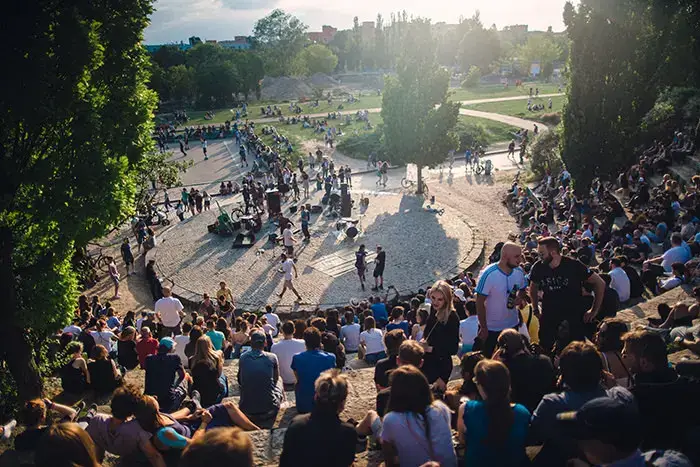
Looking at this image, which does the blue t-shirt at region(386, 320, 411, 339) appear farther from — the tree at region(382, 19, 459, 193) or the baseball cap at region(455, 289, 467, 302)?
the tree at region(382, 19, 459, 193)

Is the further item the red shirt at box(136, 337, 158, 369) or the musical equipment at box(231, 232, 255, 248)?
the musical equipment at box(231, 232, 255, 248)

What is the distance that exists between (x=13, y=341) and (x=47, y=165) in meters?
3.01

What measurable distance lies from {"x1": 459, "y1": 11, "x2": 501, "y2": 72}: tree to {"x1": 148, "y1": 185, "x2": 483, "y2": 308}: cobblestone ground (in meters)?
88.8

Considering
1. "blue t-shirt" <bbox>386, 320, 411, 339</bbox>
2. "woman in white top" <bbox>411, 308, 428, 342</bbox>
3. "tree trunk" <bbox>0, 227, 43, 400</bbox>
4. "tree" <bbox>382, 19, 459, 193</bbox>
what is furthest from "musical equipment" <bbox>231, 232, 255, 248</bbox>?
"woman in white top" <bbox>411, 308, 428, 342</bbox>

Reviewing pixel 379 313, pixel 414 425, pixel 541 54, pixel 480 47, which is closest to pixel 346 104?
pixel 541 54

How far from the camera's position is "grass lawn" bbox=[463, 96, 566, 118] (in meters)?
52.6

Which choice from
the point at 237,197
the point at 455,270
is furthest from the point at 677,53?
the point at 237,197

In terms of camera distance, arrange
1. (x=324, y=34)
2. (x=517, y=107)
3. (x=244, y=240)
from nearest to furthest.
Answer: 1. (x=244, y=240)
2. (x=517, y=107)
3. (x=324, y=34)

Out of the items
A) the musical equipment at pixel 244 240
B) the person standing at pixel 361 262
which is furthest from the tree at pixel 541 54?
the person standing at pixel 361 262

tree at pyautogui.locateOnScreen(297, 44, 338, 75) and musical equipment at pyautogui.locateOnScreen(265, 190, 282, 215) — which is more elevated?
tree at pyautogui.locateOnScreen(297, 44, 338, 75)

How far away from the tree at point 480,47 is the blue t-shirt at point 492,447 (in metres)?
108

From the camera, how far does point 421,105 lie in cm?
2672

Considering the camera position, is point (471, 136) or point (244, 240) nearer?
point (244, 240)

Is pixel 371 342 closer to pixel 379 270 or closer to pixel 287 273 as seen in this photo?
pixel 287 273
